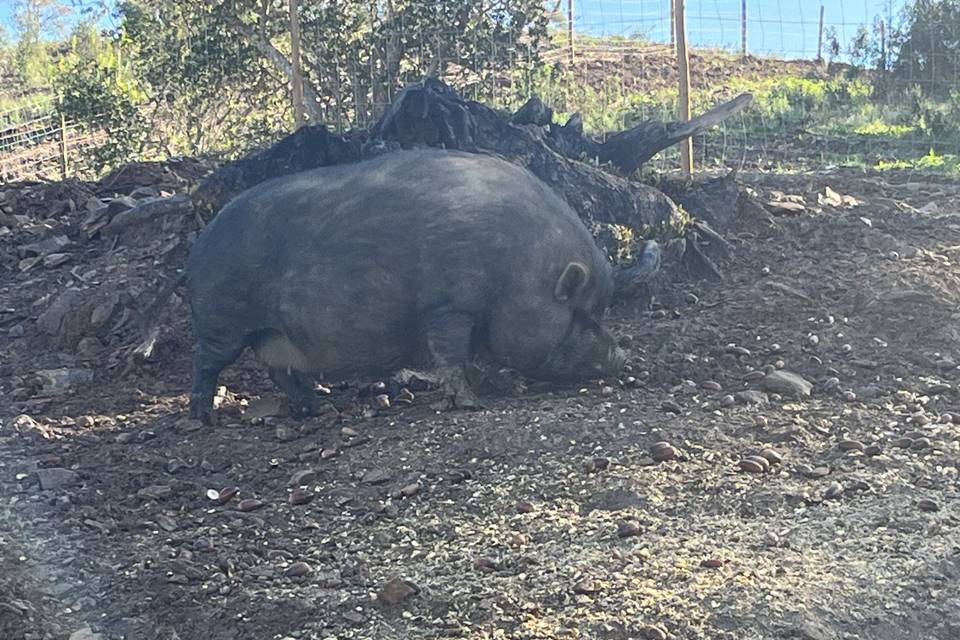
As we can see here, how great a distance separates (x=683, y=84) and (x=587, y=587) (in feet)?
23.1

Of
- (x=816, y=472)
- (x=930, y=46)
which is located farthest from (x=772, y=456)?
(x=930, y=46)

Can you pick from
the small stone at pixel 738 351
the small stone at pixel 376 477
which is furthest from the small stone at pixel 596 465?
the small stone at pixel 738 351

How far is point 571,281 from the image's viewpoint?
6.15 m

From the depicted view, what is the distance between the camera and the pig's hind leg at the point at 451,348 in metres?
5.93

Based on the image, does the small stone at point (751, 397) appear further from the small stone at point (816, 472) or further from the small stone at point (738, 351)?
the small stone at point (816, 472)

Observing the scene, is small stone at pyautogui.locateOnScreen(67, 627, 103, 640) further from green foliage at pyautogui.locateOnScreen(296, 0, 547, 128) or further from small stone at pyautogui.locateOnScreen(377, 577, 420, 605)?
green foliage at pyautogui.locateOnScreen(296, 0, 547, 128)

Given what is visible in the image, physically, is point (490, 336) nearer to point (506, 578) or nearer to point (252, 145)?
point (506, 578)

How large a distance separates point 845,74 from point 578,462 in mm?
12031

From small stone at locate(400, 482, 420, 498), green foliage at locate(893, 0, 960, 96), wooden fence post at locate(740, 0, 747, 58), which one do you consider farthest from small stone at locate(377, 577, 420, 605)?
wooden fence post at locate(740, 0, 747, 58)

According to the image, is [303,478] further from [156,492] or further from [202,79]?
[202,79]

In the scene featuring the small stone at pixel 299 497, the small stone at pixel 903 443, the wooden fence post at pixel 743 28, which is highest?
the wooden fence post at pixel 743 28

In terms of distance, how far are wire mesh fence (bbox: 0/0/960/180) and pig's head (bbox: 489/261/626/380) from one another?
17.0ft

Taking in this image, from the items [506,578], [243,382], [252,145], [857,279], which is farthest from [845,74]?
[506,578]

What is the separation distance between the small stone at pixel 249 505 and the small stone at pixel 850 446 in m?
2.33
